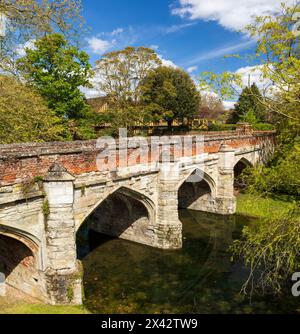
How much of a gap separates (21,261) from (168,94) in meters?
28.3

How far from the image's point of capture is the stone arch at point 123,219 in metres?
13.1

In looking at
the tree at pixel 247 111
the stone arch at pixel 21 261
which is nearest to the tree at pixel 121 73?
the tree at pixel 247 111

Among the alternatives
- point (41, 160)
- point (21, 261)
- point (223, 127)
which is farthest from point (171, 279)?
point (223, 127)

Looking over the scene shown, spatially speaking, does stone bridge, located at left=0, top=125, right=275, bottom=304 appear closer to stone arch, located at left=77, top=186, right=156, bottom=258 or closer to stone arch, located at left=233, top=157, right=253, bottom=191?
stone arch, located at left=77, top=186, right=156, bottom=258

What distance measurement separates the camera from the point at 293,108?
32.8 ft

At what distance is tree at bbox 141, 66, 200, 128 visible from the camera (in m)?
33.7

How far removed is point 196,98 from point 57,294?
33277mm

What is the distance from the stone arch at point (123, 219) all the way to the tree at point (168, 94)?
18820 millimetres

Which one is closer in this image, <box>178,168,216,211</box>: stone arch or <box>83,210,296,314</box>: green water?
<box>83,210,296,314</box>: green water

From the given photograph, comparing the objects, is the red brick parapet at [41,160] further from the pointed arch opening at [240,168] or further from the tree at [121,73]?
the tree at [121,73]

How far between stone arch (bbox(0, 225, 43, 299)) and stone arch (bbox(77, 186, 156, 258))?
3.55 m

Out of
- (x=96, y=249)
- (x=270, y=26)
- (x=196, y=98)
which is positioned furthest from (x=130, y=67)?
(x=270, y=26)

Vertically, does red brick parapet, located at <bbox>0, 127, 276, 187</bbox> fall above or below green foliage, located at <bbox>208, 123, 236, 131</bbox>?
below

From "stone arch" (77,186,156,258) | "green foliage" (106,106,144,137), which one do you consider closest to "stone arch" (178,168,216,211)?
"stone arch" (77,186,156,258)
